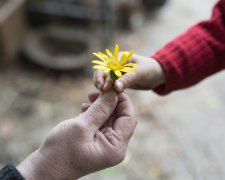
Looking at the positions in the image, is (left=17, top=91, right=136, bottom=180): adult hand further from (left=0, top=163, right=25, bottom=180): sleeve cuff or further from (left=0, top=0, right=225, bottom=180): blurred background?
(left=0, top=0, right=225, bottom=180): blurred background

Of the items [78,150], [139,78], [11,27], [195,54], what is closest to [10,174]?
[78,150]

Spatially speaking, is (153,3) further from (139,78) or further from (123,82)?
(123,82)

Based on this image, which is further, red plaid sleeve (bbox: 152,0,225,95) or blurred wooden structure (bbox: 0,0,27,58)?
blurred wooden structure (bbox: 0,0,27,58)

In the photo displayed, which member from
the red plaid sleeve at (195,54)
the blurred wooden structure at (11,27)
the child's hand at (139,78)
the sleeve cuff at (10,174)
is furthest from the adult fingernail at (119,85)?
the blurred wooden structure at (11,27)

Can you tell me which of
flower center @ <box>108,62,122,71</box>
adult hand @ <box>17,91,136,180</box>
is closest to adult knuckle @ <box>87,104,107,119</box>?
adult hand @ <box>17,91,136,180</box>

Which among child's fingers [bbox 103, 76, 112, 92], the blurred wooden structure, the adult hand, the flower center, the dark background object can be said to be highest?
the blurred wooden structure

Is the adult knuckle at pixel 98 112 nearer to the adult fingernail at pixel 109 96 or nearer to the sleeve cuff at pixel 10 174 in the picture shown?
the adult fingernail at pixel 109 96

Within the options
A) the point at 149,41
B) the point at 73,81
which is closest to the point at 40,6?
the point at 73,81
